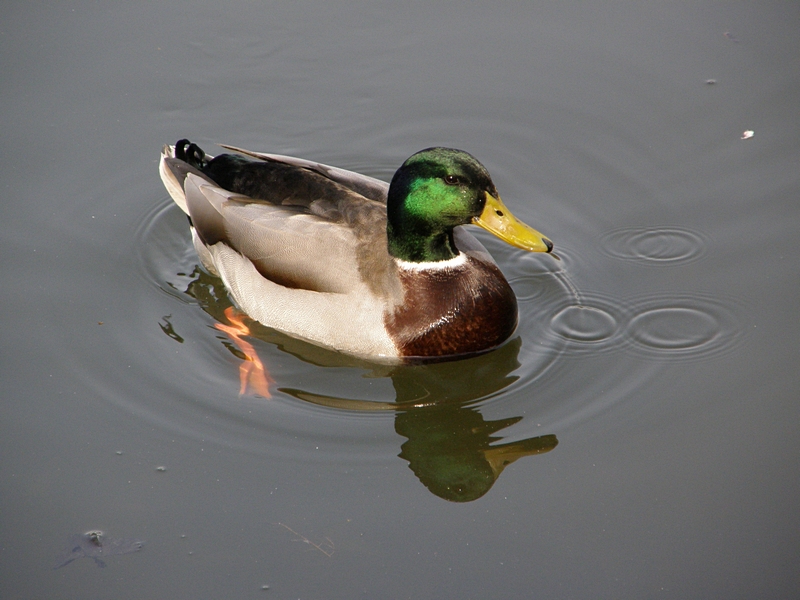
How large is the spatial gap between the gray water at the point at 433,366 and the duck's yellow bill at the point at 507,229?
69cm

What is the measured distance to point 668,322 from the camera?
616 cm

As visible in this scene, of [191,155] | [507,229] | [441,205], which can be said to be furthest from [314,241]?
[191,155]

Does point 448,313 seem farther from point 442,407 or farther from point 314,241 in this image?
point 314,241

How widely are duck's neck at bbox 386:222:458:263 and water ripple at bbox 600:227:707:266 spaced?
130cm

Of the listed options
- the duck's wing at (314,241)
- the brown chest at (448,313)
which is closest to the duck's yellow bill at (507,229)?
the brown chest at (448,313)

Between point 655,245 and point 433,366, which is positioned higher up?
point 655,245

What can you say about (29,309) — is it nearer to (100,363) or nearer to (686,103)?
(100,363)

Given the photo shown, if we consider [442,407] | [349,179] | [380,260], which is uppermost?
[349,179]

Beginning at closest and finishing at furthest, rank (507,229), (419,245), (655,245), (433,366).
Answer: (507,229) < (419,245) < (433,366) < (655,245)

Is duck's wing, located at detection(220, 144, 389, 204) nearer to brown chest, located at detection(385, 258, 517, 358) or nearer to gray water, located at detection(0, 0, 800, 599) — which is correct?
brown chest, located at detection(385, 258, 517, 358)

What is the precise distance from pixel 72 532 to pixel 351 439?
1.51m

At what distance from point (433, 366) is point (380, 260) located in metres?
0.73

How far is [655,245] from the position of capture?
674 centimetres

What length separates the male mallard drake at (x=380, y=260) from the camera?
573cm
